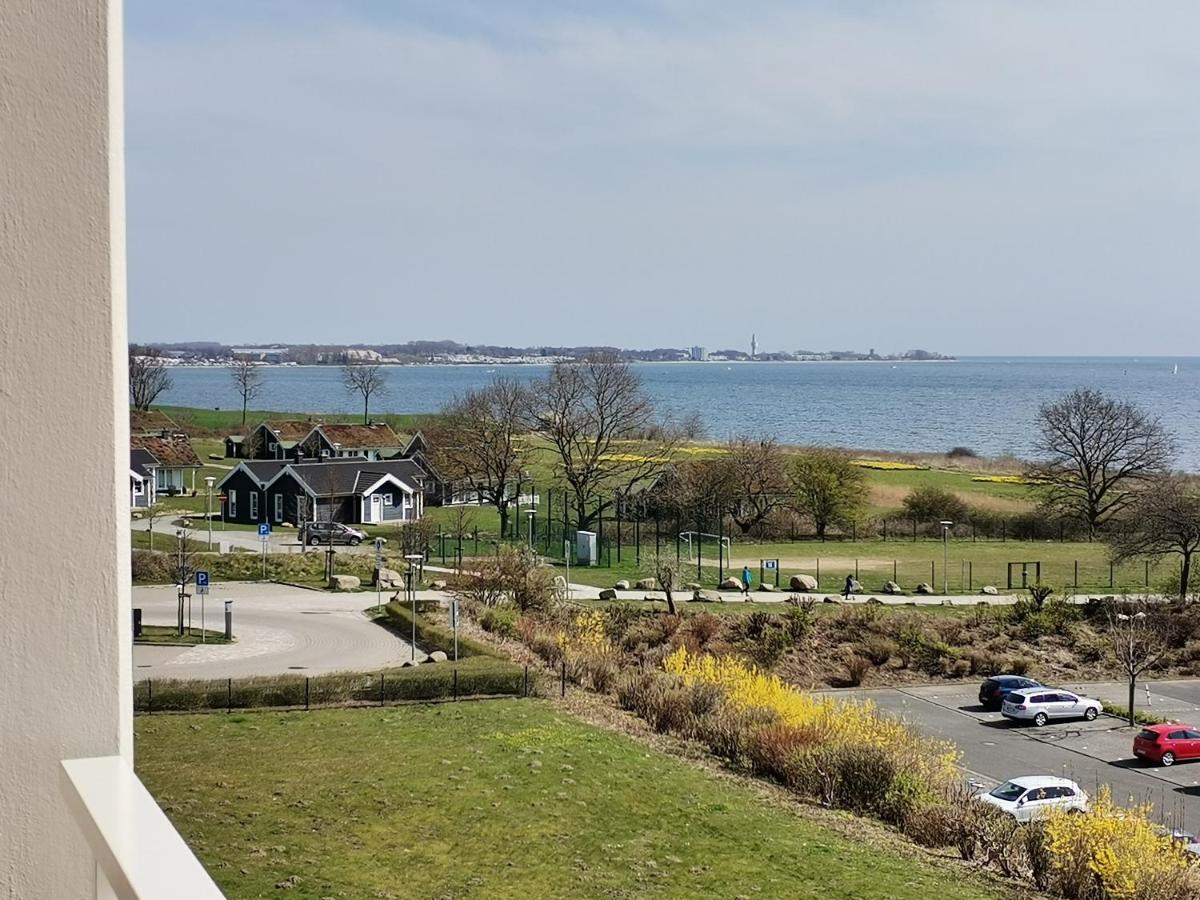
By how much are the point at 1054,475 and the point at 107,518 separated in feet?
166

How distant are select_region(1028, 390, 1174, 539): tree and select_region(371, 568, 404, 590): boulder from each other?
2807 cm

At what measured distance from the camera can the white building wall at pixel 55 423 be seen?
1394 mm

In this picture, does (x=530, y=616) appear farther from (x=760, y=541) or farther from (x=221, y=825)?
(x=760, y=541)

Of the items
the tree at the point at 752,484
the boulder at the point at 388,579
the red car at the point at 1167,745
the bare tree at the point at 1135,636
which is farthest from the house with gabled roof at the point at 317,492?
the red car at the point at 1167,745

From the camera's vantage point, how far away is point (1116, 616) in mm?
27297

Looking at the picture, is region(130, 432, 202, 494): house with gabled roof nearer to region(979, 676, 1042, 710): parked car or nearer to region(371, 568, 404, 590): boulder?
region(371, 568, 404, 590): boulder

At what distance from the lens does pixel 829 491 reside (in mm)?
45125

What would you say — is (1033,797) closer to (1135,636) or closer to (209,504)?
(1135,636)

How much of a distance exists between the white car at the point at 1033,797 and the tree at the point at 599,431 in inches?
1183

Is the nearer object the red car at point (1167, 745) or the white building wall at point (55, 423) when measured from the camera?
the white building wall at point (55, 423)

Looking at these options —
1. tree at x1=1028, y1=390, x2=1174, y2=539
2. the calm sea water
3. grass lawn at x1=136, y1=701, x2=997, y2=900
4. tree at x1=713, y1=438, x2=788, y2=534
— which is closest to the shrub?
grass lawn at x1=136, y1=701, x2=997, y2=900

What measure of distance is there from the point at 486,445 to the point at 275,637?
78.0 feet

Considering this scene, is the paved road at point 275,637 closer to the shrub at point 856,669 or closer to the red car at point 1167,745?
the shrub at point 856,669

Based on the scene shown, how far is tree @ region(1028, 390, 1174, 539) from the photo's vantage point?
154 ft
